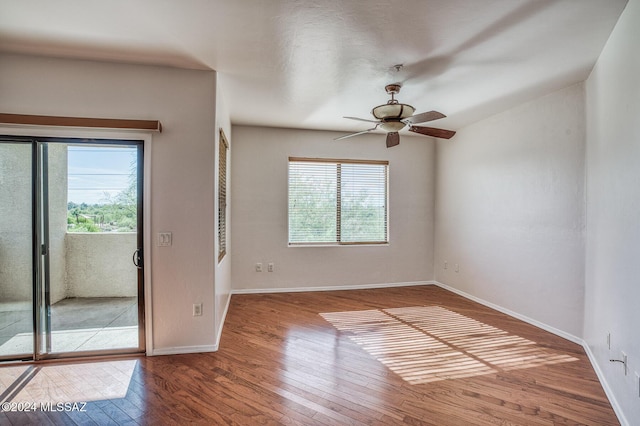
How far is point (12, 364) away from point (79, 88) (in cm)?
240

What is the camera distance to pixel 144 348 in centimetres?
281

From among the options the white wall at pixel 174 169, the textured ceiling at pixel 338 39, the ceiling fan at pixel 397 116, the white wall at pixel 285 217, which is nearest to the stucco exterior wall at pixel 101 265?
the white wall at pixel 174 169

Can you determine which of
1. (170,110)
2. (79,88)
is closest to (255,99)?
(170,110)

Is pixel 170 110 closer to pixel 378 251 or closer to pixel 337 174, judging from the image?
pixel 337 174

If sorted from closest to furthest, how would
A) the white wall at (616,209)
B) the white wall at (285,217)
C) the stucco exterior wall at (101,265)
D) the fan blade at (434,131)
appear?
1. the white wall at (616,209)
2. the stucco exterior wall at (101,265)
3. the fan blade at (434,131)
4. the white wall at (285,217)

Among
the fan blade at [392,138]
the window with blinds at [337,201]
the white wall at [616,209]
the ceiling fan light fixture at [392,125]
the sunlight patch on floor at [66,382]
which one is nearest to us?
the white wall at [616,209]

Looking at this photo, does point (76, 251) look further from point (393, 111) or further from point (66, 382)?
point (393, 111)

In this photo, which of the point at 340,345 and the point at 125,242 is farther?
the point at 340,345

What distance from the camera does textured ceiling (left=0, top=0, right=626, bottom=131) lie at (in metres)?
1.99

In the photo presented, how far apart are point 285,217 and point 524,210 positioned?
128 inches

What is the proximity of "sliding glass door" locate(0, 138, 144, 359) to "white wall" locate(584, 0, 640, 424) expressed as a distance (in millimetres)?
3652

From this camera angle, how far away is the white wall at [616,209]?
1879mm

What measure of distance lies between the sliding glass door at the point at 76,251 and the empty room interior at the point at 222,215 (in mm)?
17

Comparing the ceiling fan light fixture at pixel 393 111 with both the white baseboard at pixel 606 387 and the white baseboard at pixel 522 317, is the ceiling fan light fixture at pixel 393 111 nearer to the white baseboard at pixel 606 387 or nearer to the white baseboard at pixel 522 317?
the white baseboard at pixel 606 387
